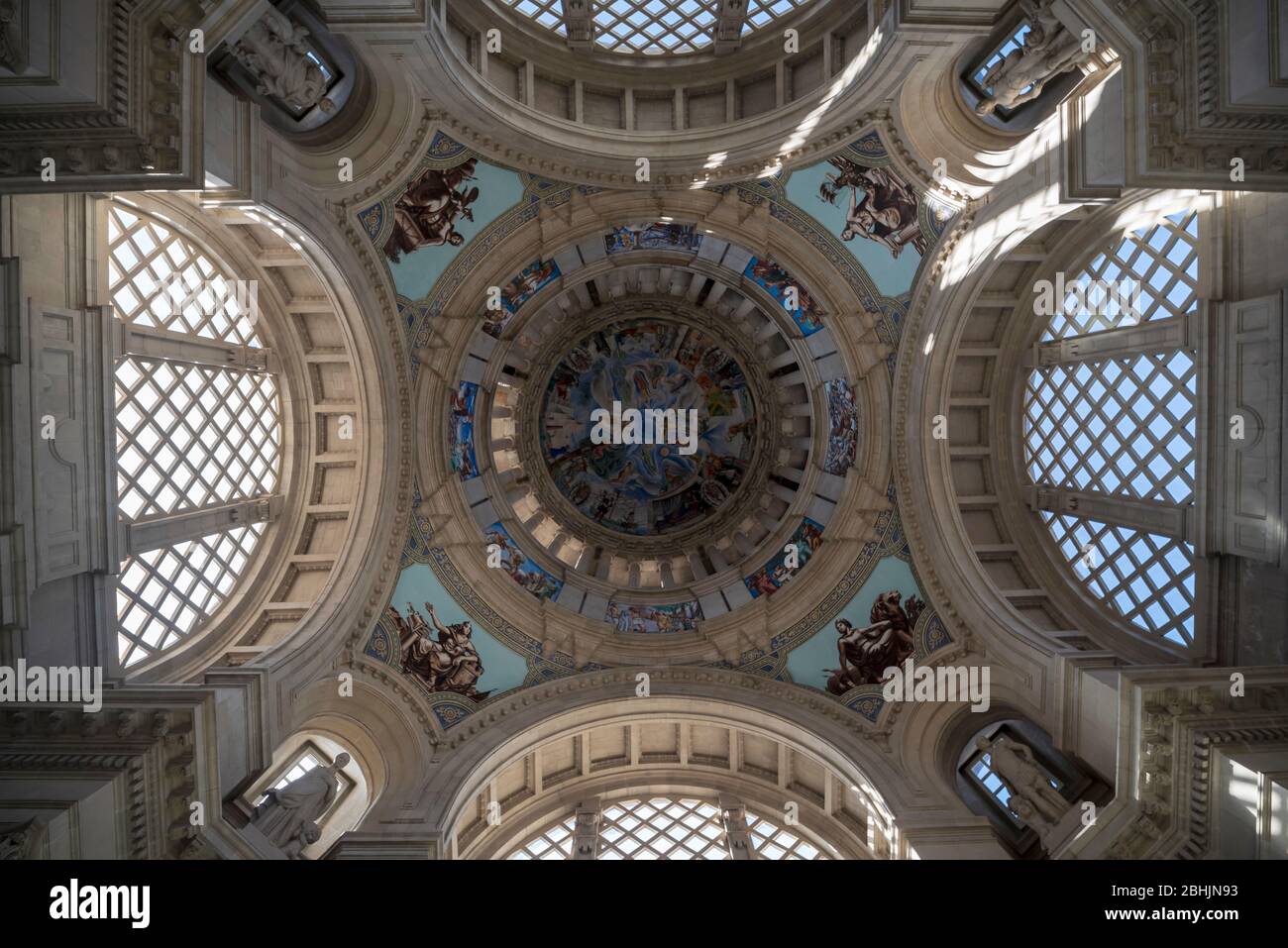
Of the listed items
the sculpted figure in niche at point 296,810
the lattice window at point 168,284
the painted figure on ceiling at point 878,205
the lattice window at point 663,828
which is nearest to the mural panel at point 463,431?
the lattice window at point 168,284

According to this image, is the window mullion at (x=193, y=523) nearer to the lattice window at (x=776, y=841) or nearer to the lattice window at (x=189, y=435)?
the lattice window at (x=189, y=435)

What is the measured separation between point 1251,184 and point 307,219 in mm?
14219

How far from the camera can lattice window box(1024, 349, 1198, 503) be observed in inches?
504

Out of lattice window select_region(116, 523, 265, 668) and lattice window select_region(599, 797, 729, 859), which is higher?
lattice window select_region(116, 523, 265, 668)

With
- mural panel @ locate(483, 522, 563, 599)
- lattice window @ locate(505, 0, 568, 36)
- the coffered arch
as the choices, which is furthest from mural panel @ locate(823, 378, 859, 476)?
the coffered arch

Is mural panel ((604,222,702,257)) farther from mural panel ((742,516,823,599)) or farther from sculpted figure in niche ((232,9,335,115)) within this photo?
mural panel ((742,516,823,599))

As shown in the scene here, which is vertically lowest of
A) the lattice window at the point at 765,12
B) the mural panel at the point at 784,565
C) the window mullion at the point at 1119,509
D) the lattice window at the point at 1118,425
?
the mural panel at the point at 784,565

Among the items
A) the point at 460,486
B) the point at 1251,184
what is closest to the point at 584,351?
the point at 460,486

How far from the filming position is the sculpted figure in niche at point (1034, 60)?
35.1ft

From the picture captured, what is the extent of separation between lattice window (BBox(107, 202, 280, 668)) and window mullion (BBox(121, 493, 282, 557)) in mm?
141

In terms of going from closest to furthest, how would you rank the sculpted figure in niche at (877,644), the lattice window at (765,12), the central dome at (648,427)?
the lattice window at (765,12) → the sculpted figure in niche at (877,644) → the central dome at (648,427)

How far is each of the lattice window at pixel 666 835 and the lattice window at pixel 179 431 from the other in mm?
9458

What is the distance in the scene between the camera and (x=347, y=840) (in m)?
12.8
